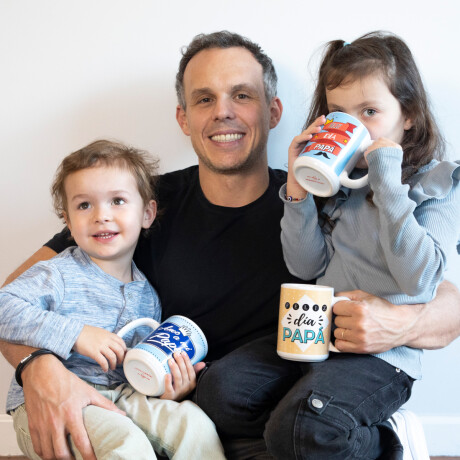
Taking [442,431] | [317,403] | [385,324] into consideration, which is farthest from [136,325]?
[442,431]

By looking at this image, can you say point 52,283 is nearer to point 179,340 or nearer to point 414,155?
point 179,340

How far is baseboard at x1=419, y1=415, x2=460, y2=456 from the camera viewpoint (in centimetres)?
190

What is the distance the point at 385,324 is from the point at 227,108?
30.4 inches

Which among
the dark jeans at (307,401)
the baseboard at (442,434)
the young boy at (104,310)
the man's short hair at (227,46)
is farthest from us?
the baseboard at (442,434)

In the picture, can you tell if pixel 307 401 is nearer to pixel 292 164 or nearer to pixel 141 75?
pixel 292 164

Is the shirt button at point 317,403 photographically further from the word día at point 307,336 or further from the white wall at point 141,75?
the white wall at point 141,75

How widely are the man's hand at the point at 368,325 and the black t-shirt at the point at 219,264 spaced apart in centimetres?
31

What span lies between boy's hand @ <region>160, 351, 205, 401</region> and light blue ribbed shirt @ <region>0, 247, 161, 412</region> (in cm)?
18

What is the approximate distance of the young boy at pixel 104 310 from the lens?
1.27 metres

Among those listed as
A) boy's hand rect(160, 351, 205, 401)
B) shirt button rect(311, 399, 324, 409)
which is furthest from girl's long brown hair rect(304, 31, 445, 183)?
boy's hand rect(160, 351, 205, 401)

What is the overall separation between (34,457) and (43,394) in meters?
0.21

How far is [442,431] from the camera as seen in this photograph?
1.90 meters

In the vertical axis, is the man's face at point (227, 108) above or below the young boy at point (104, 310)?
above

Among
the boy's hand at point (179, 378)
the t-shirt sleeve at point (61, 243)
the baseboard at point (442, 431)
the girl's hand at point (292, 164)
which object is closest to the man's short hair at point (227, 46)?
the girl's hand at point (292, 164)
